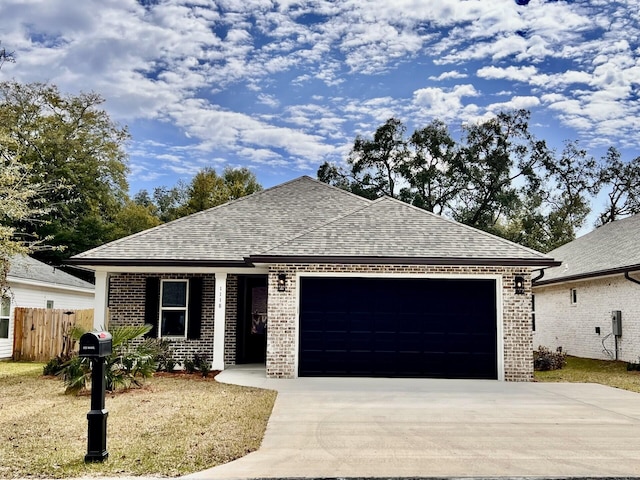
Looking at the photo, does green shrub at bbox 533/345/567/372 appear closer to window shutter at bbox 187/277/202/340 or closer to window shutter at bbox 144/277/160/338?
window shutter at bbox 187/277/202/340

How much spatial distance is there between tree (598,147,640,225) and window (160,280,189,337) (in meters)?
32.7

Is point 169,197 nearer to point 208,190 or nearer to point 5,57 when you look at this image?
point 208,190

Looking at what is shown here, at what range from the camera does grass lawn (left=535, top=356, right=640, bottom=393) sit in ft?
44.9

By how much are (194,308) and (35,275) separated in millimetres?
8530

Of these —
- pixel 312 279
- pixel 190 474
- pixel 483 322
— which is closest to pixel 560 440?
pixel 190 474

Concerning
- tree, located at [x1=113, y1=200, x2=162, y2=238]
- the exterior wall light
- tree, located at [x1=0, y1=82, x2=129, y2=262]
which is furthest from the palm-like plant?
tree, located at [x1=113, y1=200, x2=162, y2=238]

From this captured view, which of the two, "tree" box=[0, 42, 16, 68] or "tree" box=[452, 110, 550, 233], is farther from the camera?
"tree" box=[452, 110, 550, 233]

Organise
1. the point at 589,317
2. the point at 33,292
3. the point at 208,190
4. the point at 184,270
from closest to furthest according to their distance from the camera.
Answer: the point at 184,270
the point at 589,317
the point at 33,292
the point at 208,190

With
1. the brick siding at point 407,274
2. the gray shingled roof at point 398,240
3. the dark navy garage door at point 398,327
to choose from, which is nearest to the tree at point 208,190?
the gray shingled roof at point 398,240

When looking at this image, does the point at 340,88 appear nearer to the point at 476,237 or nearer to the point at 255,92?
the point at 255,92

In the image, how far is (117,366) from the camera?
37.9 feet

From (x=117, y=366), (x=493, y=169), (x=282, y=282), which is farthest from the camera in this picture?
(x=493, y=169)

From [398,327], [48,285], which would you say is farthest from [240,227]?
[48,285]

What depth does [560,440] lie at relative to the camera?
23.6 ft
